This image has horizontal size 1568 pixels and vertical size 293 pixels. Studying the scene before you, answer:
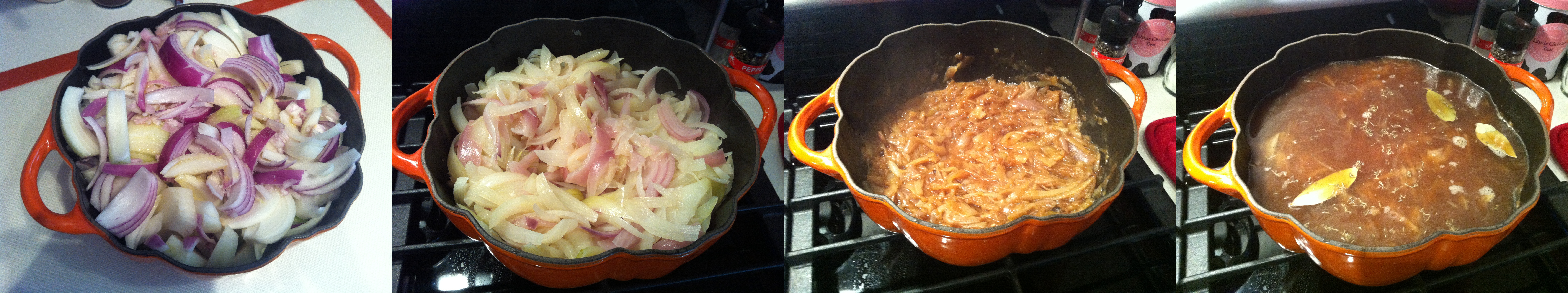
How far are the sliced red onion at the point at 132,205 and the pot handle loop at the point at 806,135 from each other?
717mm

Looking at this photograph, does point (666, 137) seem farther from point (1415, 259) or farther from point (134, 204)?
point (1415, 259)

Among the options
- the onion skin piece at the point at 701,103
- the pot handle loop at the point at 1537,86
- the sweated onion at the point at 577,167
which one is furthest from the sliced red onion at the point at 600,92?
the pot handle loop at the point at 1537,86

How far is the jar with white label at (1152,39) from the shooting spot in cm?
84

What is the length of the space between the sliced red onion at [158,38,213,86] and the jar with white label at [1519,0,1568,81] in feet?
5.08

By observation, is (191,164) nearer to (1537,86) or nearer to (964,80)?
(964,80)

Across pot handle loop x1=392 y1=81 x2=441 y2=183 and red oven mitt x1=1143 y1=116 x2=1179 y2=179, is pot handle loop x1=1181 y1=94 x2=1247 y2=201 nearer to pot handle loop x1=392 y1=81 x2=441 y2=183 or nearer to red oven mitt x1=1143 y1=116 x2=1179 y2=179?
red oven mitt x1=1143 y1=116 x2=1179 y2=179

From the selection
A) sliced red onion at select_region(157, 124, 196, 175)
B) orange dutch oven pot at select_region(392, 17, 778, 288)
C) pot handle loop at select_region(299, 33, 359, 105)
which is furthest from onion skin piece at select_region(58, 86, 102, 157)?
orange dutch oven pot at select_region(392, 17, 778, 288)

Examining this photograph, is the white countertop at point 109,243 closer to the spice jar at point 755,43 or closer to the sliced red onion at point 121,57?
the sliced red onion at point 121,57

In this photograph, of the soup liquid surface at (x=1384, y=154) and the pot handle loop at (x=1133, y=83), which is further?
the pot handle loop at (x=1133, y=83)

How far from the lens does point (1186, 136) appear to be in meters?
0.78

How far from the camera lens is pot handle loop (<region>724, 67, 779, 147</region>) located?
90 centimetres

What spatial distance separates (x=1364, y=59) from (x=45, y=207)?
1556 mm

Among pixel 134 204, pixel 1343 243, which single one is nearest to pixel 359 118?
pixel 134 204

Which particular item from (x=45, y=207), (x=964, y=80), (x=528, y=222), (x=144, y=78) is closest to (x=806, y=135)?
(x=964, y=80)
